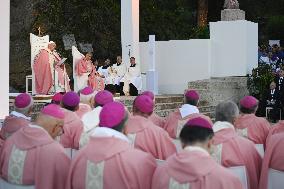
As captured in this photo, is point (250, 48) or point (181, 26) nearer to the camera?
point (250, 48)

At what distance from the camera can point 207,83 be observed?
16.4 m

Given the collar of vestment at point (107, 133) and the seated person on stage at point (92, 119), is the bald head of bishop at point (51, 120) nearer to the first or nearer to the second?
the collar of vestment at point (107, 133)

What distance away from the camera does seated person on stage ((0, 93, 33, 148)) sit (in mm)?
5656

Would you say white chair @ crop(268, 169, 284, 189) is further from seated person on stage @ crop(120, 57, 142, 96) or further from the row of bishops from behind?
seated person on stage @ crop(120, 57, 142, 96)

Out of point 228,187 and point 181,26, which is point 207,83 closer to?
point 181,26

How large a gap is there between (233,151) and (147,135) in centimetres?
93

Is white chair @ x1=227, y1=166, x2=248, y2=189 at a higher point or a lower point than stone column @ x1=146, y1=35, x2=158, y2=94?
lower

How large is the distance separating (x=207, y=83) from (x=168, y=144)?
11.1 meters

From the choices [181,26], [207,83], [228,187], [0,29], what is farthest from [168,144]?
[181,26]

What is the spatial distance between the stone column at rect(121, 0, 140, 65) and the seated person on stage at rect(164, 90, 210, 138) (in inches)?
414

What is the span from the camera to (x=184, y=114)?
7.30 m

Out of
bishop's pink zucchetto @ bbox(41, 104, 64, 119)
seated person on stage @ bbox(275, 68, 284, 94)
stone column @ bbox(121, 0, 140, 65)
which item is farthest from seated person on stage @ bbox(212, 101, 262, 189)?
stone column @ bbox(121, 0, 140, 65)

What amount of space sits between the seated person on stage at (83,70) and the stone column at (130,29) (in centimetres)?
219

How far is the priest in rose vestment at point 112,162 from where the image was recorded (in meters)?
3.83
